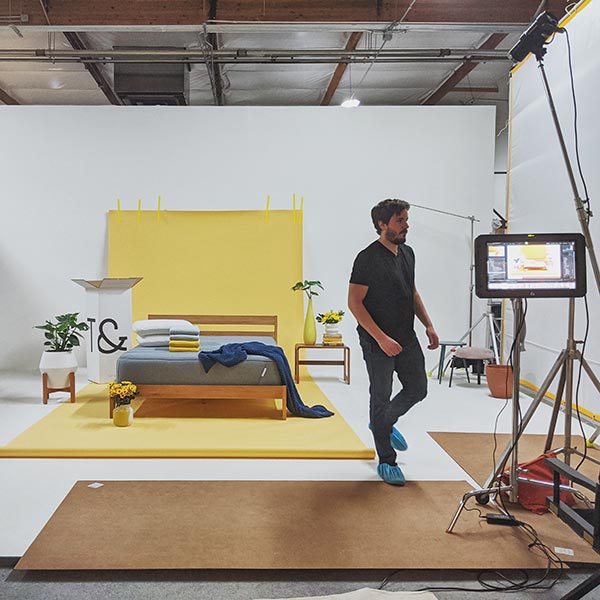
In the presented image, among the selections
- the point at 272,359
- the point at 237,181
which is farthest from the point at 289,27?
the point at 272,359

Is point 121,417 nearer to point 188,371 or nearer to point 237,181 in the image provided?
point 188,371

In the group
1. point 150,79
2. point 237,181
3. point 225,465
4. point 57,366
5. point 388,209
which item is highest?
point 150,79

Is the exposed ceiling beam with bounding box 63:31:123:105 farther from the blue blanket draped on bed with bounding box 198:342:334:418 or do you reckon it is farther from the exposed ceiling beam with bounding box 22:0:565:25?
the blue blanket draped on bed with bounding box 198:342:334:418

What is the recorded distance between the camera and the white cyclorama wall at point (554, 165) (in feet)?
15.0

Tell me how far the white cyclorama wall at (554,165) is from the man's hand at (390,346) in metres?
2.06

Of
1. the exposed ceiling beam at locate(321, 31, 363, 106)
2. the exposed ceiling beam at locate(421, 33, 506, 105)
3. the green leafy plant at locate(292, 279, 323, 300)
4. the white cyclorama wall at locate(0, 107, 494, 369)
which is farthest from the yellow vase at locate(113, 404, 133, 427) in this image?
the exposed ceiling beam at locate(421, 33, 506, 105)

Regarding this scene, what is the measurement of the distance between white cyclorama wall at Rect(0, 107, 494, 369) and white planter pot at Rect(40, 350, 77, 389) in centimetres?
198

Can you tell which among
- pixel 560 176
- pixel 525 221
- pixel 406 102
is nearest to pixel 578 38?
pixel 560 176

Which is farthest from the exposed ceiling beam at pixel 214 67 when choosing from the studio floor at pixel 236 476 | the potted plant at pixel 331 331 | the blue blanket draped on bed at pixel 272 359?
the studio floor at pixel 236 476

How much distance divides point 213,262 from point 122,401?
9.57 feet

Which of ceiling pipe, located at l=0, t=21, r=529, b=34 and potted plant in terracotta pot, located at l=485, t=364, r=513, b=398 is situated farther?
potted plant in terracotta pot, located at l=485, t=364, r=513, b=398

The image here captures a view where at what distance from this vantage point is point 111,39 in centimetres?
655

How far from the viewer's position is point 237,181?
23.2 ft

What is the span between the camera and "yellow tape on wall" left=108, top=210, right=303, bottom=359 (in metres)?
6.95
